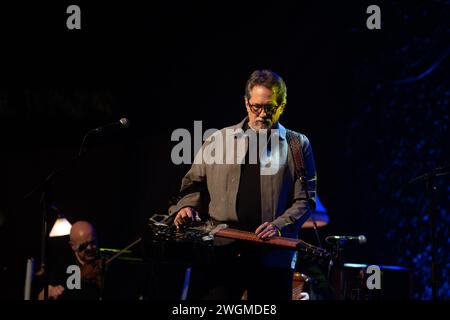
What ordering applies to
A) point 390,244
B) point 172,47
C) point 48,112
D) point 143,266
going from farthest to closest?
point 48,112, point 172,47, point 390,244, point 143,266

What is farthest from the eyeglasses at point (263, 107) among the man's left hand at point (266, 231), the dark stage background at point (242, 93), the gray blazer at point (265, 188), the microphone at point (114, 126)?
the dark stage background at point (242, 93)

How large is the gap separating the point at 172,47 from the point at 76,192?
2.60m

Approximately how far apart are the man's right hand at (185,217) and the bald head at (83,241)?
335cm

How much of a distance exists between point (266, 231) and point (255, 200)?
0.30 meters

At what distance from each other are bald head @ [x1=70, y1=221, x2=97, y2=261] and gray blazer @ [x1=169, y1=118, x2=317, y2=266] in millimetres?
3234

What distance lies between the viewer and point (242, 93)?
8312mm

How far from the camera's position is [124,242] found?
9.02 m

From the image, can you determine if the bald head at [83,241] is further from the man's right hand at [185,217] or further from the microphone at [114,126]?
the man's right hand at [185,217]

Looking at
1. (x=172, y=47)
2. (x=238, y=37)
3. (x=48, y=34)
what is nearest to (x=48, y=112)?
(x=48, y=34)

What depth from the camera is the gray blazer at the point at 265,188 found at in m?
4.37

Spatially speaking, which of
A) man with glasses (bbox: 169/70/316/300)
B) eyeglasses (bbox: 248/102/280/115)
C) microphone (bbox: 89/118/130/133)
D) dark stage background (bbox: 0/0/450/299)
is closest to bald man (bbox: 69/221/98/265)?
dark stage background (bbox: 0/0/450/299)

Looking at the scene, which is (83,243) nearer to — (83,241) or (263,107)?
(83,241)
